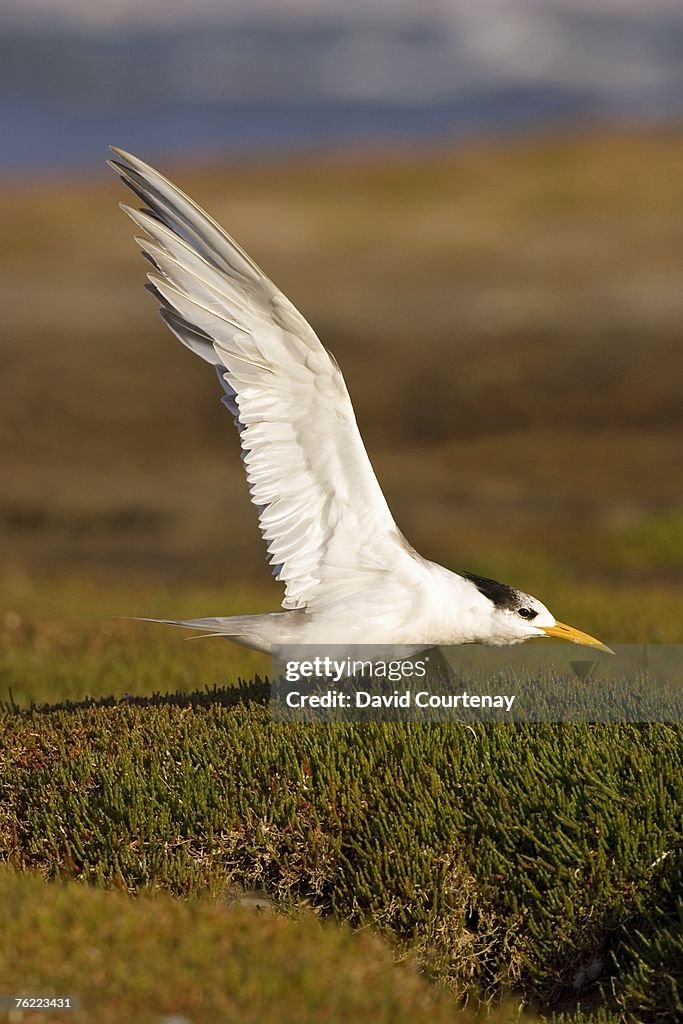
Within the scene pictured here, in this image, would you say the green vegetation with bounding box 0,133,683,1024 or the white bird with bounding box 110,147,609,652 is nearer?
the green vegetation with bounding box 0,133,683,1024

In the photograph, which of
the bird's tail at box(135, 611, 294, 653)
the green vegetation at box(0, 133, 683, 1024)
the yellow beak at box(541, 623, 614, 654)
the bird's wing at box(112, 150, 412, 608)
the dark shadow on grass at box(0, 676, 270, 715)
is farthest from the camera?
the dark shadow on grass at box(0, 676, 270, 715)

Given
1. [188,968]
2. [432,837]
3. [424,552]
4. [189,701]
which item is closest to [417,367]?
[424,552]

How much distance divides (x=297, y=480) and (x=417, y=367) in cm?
3036

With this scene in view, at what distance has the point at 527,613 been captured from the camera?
6.70m

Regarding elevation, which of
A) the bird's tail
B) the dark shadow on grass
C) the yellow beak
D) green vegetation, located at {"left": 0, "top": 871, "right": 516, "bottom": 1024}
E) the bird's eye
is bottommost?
green vegetation, located at {"left": 0, "top": 871, "right": 516, "bottom": 1024}

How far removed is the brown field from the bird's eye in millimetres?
6284

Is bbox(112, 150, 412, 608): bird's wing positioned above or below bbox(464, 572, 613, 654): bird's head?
above

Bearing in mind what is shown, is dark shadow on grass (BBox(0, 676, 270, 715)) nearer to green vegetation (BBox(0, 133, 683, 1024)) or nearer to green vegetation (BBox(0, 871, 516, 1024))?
green vegetation (BBox(0, 133, 683, 1024))

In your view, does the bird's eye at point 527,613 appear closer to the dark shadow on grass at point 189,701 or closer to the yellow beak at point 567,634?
the yellow beak at point 567,634

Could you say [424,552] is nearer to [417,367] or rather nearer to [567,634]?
[567,634]

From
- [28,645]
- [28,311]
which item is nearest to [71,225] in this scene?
[28,311]

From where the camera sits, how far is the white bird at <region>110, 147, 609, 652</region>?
255 inches

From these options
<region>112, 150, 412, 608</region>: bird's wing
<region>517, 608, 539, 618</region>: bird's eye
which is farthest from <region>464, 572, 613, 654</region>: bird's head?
<region>112, 150, 412, 608</region>: bird's wing

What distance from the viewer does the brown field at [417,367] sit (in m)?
20.0
